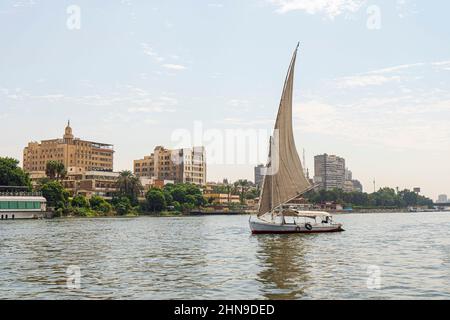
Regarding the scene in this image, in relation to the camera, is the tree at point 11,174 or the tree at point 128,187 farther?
the tree at point 128,187

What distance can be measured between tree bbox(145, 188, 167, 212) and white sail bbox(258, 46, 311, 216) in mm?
118540

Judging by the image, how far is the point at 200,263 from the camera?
1465 inches

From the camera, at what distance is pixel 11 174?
145m

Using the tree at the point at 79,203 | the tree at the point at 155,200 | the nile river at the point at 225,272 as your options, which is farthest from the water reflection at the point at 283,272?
the tree at the point at 155,200

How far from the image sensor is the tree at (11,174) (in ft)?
470

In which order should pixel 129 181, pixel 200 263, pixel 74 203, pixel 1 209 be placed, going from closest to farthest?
pixel 200 263 < pixel 1 209 < pixel 74 203 < pixel 129 181

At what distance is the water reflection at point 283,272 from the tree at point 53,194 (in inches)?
4255

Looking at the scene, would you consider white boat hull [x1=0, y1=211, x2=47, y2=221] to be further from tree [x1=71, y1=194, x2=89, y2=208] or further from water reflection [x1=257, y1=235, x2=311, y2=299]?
water reflection [x1=257, y1=235, x2=311, y2=299]

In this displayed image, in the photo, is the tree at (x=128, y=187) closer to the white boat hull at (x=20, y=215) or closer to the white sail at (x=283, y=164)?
the white boat hull at (x=20, y=215)

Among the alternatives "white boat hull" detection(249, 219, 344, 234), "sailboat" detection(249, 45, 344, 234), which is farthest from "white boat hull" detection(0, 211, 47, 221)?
"sailboat" detection(249, 45, 344, 234)
